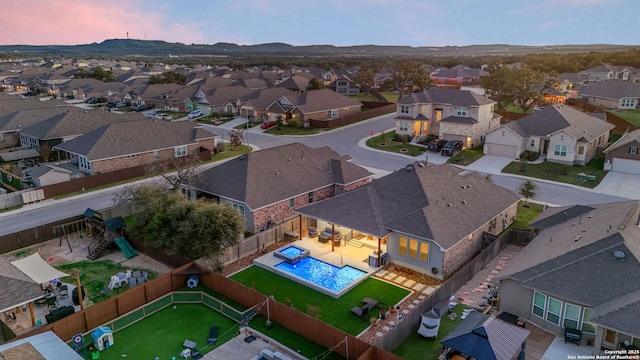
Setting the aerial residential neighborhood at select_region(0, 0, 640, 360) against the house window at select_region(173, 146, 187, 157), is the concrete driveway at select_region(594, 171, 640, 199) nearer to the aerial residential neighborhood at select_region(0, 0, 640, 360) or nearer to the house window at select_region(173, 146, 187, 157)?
the aerial residential neighborhood at select_region(0, 0, 640, 360)

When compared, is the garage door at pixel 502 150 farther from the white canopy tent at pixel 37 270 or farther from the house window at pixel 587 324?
the white canopy tent at pixel 37 270

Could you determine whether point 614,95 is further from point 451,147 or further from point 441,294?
point 441,294

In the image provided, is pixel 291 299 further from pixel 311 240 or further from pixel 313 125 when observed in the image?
pixel 313 125

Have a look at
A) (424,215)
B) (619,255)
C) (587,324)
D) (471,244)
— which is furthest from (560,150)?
(587,324)

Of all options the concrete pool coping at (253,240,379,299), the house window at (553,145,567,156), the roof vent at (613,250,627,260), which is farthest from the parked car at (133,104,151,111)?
the roof vent at (613,250,627,260)

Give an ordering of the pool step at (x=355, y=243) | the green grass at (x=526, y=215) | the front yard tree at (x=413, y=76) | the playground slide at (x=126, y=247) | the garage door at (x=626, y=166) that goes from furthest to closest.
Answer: the front yard tree at (x=413, y=76)
the garage door at (x=626, y=166)
the green grass at (x=526, y=215)
the pool step at (x=355, y=243)
the playground slide at (x=126, y=247)

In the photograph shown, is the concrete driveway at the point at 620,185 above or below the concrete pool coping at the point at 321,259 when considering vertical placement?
above

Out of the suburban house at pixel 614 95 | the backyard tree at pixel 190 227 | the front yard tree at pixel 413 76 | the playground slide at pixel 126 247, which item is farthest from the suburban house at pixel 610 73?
the playground slide at pixel 126 247
